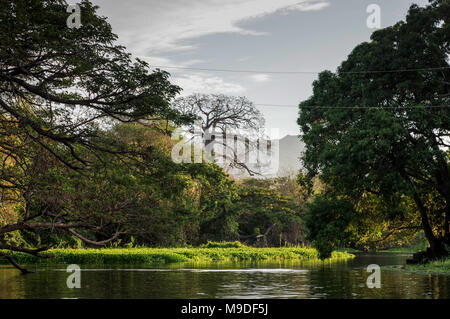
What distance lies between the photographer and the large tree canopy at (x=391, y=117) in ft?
70.9

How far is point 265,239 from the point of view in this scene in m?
53.1

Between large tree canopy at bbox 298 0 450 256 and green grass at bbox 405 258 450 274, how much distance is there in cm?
143

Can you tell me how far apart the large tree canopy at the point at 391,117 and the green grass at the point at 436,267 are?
143cm

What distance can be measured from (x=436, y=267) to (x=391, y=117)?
7247 millimetres

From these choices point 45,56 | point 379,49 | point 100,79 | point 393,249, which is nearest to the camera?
point 45,56

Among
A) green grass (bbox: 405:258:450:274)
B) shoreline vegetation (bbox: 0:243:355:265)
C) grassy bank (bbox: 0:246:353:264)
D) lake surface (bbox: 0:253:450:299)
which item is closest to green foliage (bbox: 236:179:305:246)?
shoreline vegetation (bbox: 0:243:355:265)

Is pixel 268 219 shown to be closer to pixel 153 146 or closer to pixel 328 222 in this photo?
pixel 328 222

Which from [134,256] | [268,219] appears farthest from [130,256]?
[268,219]

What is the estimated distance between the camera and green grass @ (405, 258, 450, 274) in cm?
2229

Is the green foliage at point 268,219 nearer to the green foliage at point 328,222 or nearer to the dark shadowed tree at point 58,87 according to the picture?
the green foliage at point 328,222
